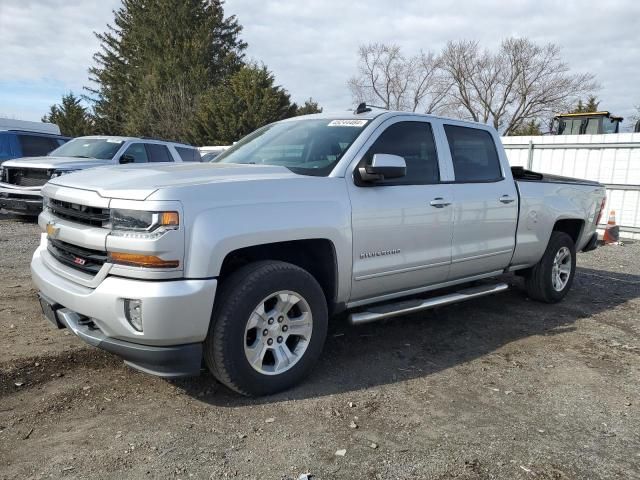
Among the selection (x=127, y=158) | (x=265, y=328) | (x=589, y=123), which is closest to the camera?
(x=265, y=328)

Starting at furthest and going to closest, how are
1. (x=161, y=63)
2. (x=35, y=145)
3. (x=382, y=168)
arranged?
(x=161, y=63)
(x=35, y=145)
(x=382, y=168)

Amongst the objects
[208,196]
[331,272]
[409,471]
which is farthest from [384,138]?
[409,471]

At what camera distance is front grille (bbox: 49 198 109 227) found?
10.1 feet

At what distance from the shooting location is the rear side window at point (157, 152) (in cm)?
1135

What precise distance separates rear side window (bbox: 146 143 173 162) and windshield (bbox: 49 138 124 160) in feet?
1.97

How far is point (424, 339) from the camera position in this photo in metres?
4.77

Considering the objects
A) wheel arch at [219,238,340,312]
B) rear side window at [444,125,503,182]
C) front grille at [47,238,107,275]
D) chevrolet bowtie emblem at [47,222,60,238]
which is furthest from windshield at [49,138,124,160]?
wheel arch at [219,238,340,312]

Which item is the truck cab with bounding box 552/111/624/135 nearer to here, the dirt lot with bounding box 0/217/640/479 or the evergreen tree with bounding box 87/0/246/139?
the dirt lot with bounding box 0/217/640/479

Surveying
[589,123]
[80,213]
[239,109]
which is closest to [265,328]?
[80,213]

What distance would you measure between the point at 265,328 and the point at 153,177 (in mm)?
1190

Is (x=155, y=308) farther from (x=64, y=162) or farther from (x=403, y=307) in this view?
(x=64, y=162)

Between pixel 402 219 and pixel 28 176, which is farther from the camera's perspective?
pixel 28 176

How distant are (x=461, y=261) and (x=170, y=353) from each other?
2.79m

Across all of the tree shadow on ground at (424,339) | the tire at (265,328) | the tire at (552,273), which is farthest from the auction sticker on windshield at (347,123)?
the tire at (552,273)
